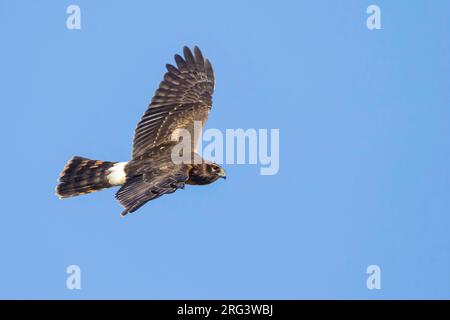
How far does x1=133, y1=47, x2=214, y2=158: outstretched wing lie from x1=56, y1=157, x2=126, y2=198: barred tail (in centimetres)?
47

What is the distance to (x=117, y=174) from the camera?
16.3 m

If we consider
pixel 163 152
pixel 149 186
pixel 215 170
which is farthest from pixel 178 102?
pixel 149 186

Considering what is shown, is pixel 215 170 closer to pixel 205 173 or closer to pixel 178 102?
pixel 205 173

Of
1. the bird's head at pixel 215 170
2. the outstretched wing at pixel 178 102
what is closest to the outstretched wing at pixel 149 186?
the bird's head at pixel 215 170

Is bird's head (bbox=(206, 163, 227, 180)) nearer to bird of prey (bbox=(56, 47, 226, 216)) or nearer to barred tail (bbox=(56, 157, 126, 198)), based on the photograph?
bird of prey (bbox=(56, 47, 226, 216))

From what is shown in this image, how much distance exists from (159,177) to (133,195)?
685 mm

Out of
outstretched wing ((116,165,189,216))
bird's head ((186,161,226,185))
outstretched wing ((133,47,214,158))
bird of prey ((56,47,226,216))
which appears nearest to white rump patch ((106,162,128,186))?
bird of prey ((56,47,226,216))

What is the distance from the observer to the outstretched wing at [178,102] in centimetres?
1697

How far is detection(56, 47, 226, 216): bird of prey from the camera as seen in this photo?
15428 mm

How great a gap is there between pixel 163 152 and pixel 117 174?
74 cm
